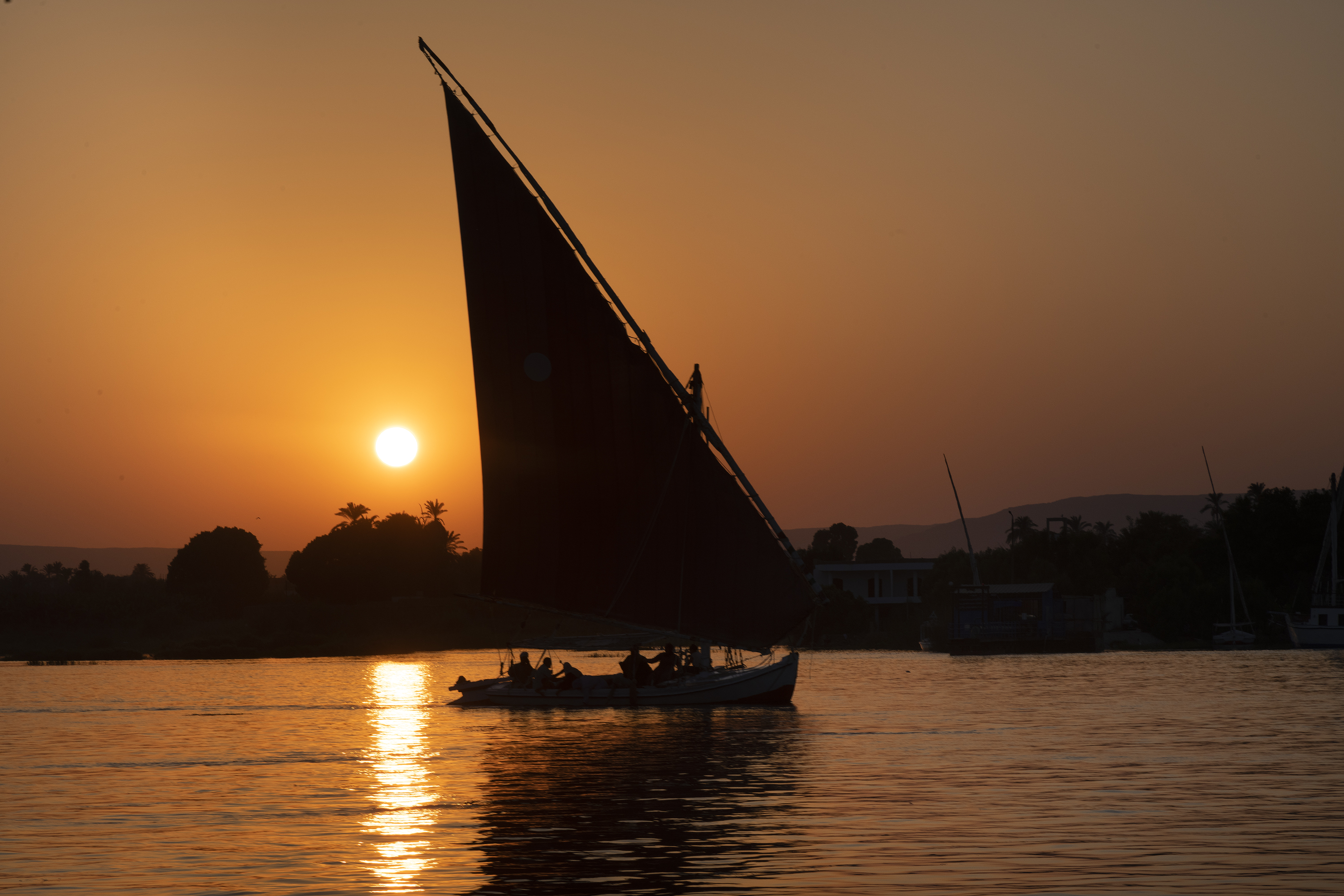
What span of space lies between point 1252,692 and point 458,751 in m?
38.0

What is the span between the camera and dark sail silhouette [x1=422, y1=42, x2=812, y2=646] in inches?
1684

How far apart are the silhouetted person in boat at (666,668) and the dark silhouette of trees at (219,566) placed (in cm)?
11566

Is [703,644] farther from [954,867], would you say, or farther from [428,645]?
[428,645]

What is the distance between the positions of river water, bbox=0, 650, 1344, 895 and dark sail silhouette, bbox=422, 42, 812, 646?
4.45 m

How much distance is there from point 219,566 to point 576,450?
403 feet

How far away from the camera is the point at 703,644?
50719mm

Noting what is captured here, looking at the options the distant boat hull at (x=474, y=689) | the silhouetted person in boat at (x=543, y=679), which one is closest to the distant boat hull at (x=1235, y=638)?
the distant boat hull at (x=474, y=689)

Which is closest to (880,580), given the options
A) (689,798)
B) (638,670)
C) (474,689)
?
(474,689)

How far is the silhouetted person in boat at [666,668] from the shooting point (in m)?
49.6

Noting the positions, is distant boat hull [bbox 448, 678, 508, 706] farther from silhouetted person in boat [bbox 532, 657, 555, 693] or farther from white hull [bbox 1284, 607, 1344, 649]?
white hull [bbox 1284, 607, 1344, 649]

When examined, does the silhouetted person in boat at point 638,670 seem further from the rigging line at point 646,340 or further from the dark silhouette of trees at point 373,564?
the dark silhouette of trees at point 373,564

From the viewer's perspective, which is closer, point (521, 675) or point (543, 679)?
point (543, 679)

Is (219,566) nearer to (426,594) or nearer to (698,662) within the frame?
(426,594)

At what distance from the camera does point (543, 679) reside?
50406 millimetres
